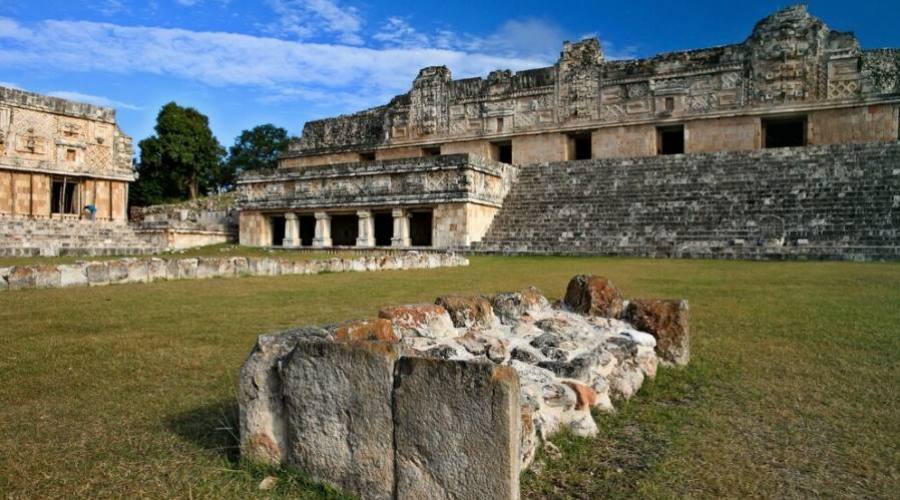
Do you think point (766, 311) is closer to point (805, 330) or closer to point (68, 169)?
point (805, 330)

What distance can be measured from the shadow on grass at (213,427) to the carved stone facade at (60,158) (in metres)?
26.5

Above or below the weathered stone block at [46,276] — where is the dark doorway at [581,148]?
above

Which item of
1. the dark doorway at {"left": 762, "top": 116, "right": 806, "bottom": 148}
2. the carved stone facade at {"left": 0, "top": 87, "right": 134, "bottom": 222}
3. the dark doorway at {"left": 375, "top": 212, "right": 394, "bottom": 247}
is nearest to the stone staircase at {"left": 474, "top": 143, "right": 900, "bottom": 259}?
the dark doorway at {"left": 762, "top": 116, "right": 806, "bottom": 148}

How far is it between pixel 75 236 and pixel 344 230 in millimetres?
9632

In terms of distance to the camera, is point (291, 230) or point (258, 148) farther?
point (258, 148)

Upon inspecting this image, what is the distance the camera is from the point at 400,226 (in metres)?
20.6

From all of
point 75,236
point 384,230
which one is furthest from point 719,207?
point 75,236

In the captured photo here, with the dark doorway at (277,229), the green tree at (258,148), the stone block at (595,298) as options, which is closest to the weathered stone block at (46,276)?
the stone block at (595,298)

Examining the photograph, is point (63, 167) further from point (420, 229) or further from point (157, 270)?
point (157, 270)

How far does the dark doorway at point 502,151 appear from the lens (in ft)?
89.2

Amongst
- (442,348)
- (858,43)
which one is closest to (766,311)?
(442,348)

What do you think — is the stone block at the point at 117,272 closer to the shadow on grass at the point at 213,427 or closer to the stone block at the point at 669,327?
the shadow on grass at the point at 213,427

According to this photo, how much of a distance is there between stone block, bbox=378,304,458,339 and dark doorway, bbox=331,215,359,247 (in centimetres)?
2214

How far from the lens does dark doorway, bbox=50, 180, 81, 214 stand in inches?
1051
